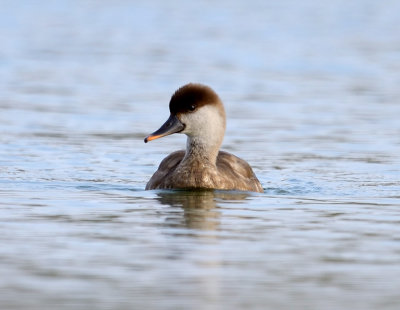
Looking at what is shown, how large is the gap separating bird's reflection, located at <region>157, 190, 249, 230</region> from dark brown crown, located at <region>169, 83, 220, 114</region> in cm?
99

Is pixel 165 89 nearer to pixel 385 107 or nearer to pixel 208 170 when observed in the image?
pixel 385 107

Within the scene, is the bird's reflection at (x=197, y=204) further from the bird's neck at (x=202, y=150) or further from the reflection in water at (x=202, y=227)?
the bird's neck at (x=202, y=150)

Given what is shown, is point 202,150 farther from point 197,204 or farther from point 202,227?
point 202,227

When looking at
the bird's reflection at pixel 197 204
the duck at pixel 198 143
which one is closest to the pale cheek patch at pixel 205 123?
the duck at pixel 198 143

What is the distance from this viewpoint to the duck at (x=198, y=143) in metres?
12.8

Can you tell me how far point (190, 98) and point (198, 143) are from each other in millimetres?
565

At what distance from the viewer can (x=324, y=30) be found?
34.8 m

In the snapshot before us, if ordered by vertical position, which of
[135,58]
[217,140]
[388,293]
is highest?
[135,58]

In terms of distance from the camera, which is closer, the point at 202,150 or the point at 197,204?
the point at 197,204

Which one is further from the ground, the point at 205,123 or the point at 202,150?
the point at 205,123

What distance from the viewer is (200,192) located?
12.7m

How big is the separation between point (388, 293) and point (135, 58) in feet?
67.2

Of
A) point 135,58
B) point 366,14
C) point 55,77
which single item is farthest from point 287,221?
point 366,14

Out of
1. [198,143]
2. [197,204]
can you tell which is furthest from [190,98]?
[197,204]
